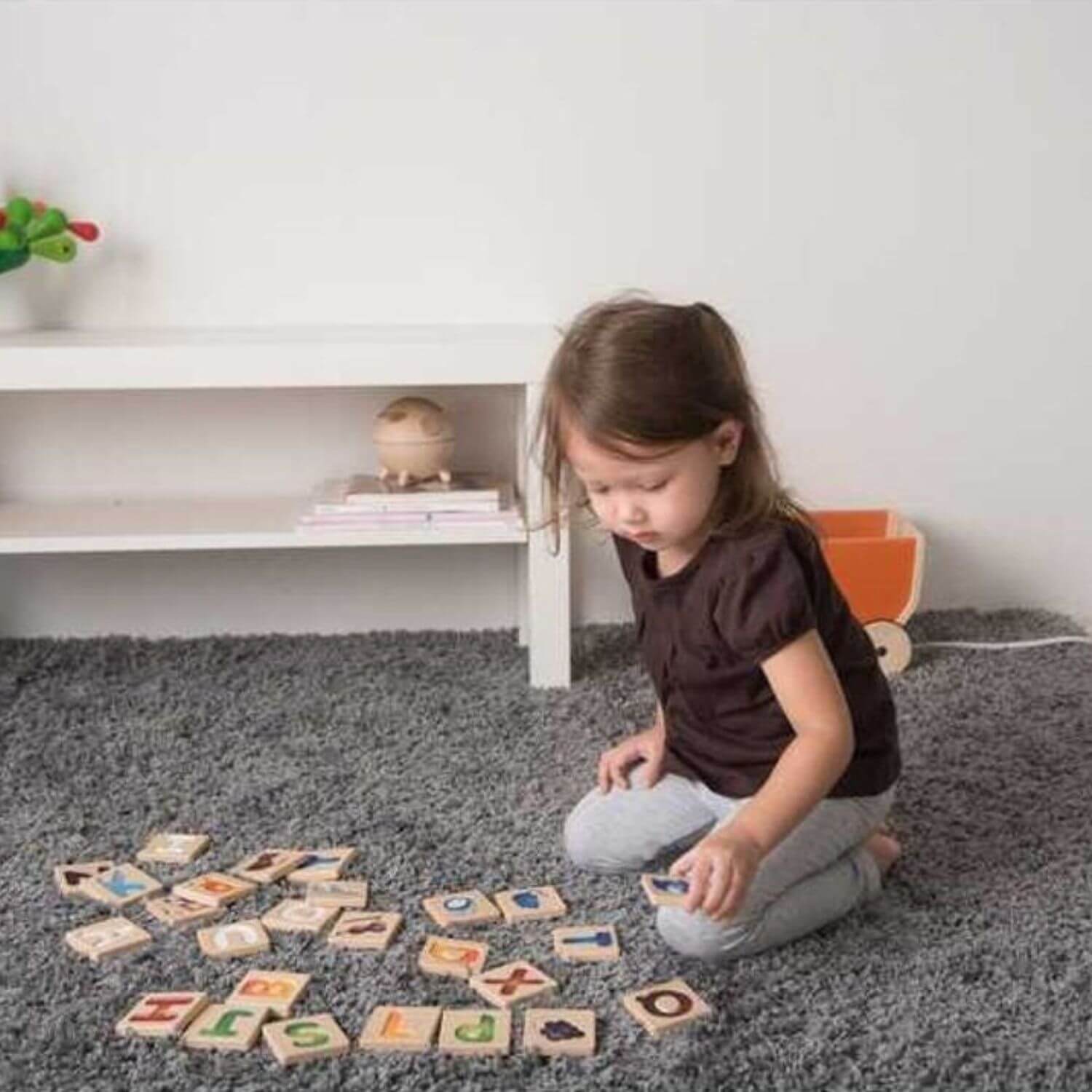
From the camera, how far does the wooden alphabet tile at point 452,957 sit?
100 cm

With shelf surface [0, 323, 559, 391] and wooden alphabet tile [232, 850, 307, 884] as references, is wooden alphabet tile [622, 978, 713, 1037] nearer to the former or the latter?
wooden alphabet tile [232, 850, 307, 884]

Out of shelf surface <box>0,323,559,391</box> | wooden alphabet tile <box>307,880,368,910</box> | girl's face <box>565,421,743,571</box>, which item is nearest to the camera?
girl's face <box>565,421,743,571</box>

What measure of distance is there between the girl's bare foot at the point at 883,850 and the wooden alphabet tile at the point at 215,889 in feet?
1.68

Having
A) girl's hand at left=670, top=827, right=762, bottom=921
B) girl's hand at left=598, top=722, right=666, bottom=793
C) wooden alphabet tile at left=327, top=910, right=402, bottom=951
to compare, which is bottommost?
wooden alphabet tile at left=327, top=910, right=402, bottom=951

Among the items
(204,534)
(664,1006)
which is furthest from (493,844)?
(204,534)

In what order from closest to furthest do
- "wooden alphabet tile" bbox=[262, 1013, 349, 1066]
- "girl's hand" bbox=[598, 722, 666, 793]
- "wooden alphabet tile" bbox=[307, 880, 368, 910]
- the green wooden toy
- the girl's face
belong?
1. "wooden alphabet tile" bbox=[262, 1013, 349, 1066]
2. the girl's face
3. "wooden alphabet tile" bbox=[307, 880, 368, 910]
4. "girl's hand" bbox=[598, 722, 666, 793]
5. the green wooden toy

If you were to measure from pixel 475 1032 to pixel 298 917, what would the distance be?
0.72 feet

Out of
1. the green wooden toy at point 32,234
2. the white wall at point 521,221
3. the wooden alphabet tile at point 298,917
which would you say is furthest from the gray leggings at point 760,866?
the green wooden toy at point 32,234

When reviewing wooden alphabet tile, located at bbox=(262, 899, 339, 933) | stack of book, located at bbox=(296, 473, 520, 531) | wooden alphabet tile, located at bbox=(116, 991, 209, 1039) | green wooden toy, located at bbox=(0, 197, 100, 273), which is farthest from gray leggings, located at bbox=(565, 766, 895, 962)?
green wooden toy, located at bbox=(0, 197, 100, 273)

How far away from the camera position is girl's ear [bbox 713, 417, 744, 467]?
3.34 feet

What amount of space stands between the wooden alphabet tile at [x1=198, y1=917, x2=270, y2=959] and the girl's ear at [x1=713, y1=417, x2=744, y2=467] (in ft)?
1.65

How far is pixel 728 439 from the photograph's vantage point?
1032 mm

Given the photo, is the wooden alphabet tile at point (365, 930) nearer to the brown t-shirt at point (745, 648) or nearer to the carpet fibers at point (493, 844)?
the carpet fibers at point (493, 844)

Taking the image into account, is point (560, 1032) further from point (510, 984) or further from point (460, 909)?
point (460, 909)
